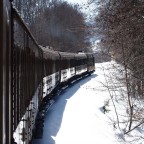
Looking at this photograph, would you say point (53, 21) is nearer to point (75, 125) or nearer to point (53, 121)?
point (53, 121)

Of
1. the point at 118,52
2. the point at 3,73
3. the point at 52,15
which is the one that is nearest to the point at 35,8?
the point at 52,15

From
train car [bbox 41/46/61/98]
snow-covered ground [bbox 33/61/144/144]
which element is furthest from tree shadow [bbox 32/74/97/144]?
train car [bbox 41/46/61/98]

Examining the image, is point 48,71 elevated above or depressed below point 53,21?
below

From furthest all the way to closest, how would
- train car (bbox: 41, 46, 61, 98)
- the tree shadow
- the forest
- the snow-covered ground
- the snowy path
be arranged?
1. the forest
2. train car (bbox: 41, 46, 61, 98)
3. the snow-covered ground
4. the snowy path
5. the tree shadow

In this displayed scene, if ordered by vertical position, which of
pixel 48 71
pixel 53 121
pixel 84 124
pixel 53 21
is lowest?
pixel 84 124

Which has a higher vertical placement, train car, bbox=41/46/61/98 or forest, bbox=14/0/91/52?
forest, bbox=14/0/91/52

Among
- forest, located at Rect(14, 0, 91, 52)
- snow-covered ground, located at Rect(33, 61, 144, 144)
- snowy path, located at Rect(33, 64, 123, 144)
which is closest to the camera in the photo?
snowy path, located at Rect(33, 64, 123, 144)

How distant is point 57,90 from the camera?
22.6 m

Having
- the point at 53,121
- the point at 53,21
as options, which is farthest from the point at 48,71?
the point at 53,21

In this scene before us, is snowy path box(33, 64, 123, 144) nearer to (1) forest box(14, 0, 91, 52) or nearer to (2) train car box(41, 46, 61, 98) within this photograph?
(2) train car box(41, 46, 61, 98)

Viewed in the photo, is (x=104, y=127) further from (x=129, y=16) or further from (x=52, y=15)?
(x=52, y=15)

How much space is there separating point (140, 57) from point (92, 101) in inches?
394

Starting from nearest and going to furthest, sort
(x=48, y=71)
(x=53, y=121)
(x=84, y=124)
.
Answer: (x=53, y=121) < (x=84, y=124) < (x=48, y=71)

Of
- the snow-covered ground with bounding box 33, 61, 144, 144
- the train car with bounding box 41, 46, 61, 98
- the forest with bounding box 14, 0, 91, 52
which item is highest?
the forest with bounding box 14, 0, 91, 52
